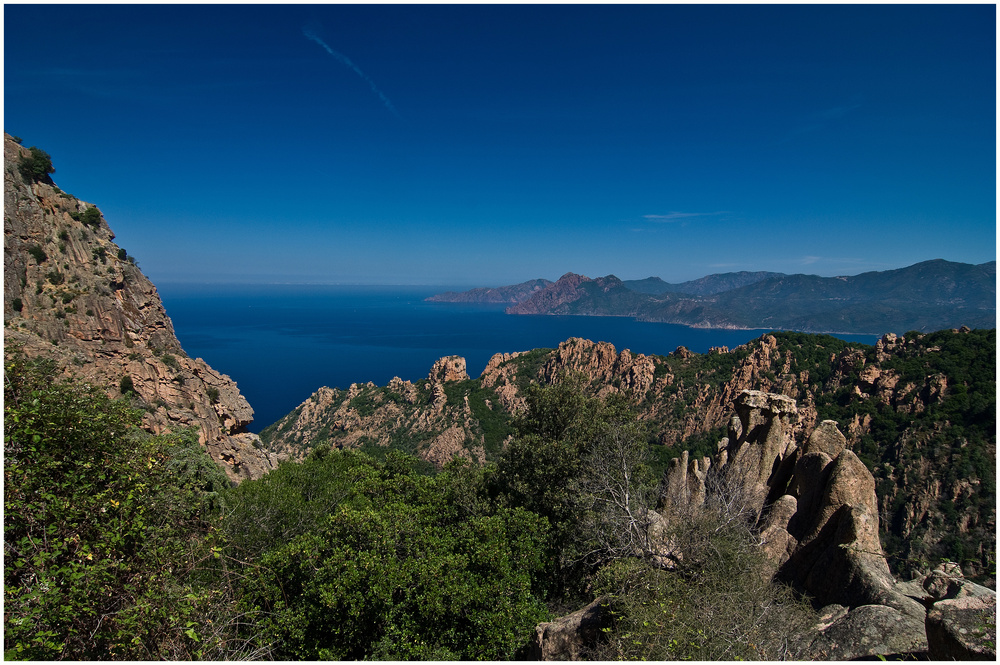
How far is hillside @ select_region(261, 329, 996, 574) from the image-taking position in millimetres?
35688

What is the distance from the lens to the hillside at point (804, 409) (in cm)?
3569

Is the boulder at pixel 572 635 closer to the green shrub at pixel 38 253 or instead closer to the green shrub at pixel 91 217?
the green shrub at pixel 38 253

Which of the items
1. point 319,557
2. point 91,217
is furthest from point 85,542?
point 91,217

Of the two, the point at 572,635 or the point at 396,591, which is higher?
the point at 396,591

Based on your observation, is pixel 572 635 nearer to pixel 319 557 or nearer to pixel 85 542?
pixel 319 557

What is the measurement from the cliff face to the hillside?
15.1 metres

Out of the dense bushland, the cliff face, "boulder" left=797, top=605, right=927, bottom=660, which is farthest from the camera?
the cliff face

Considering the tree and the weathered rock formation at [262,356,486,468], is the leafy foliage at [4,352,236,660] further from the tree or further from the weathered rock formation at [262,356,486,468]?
the weathered rock formation at [262,356,486,468]

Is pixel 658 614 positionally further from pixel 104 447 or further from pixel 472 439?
pixel 472 439

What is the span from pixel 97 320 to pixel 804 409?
6586 cm

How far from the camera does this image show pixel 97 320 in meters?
27.1

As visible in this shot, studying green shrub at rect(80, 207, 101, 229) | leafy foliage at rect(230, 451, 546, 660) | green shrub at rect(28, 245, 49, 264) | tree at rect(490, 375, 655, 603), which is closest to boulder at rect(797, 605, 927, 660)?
tree at rect(490, 375, 655, 603)

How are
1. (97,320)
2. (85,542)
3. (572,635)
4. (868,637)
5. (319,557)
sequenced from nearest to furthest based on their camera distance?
(85,542) < (868,637) < (572,635) < (319,557) < (97,320)

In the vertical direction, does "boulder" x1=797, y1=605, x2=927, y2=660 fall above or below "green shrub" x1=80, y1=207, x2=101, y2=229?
below
